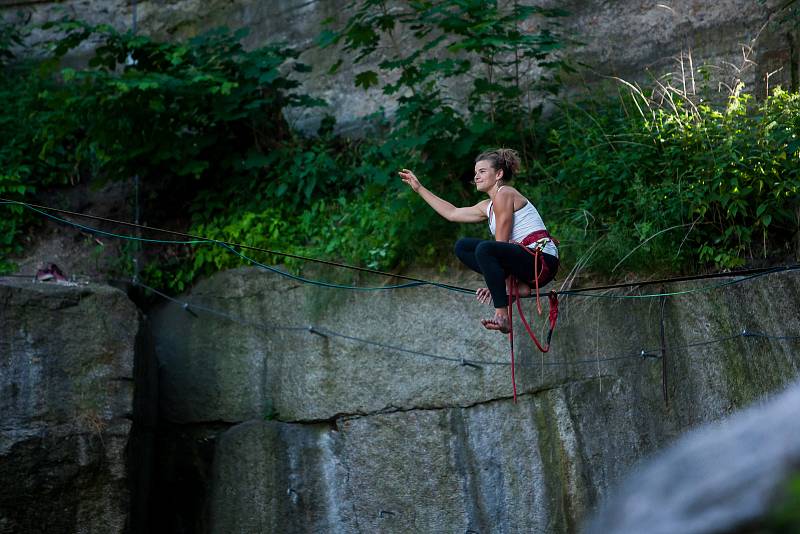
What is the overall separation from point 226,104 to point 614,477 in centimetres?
537

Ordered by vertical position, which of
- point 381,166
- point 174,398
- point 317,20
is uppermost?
point 317,20

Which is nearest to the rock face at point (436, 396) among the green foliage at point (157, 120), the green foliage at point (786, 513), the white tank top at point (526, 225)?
the white tank top at point (526, 225)

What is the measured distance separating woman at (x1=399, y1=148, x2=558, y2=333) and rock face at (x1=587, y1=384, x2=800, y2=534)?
4.35 metres

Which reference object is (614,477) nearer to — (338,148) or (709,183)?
(709,183)

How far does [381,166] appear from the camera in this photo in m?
9.12

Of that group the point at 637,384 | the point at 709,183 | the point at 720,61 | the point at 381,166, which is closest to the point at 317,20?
the point at 381,166

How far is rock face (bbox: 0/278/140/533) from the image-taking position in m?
7.17

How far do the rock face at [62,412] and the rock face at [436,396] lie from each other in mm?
1099

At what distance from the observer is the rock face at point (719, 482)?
136 cm

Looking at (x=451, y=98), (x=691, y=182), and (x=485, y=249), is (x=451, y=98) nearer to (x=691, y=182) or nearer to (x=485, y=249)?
(x=691, y=182)

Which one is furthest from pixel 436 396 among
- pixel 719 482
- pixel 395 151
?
pixel 719 482

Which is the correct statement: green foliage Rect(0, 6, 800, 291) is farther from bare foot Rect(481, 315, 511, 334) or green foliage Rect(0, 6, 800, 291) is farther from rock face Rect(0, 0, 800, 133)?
bare foot Rect(481, 315, 511, 334)

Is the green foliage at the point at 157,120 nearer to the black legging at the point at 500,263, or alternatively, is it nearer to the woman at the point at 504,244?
the woman at the point at 504,244

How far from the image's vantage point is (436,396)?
782 cm
